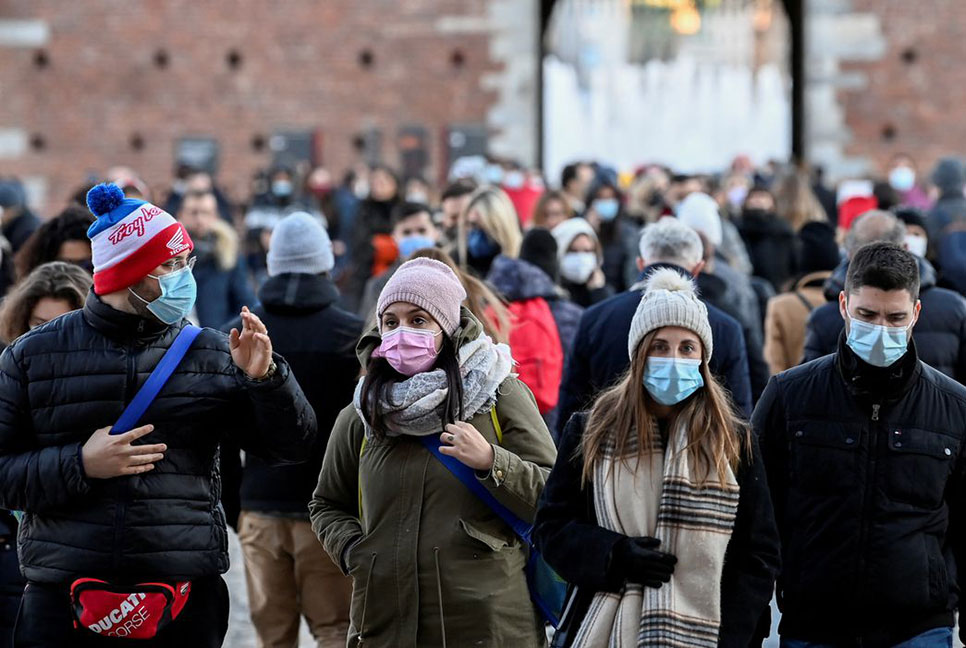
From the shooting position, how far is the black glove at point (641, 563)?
340cm

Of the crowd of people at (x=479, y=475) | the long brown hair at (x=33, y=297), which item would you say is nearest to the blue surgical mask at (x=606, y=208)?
the long brown hair at (x=33, y=297)

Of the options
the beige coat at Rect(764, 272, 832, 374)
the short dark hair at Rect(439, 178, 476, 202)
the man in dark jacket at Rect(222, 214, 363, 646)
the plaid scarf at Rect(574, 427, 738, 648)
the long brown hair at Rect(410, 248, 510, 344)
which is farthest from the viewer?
the short dark hair at Rect(439, 178, 476, 202)

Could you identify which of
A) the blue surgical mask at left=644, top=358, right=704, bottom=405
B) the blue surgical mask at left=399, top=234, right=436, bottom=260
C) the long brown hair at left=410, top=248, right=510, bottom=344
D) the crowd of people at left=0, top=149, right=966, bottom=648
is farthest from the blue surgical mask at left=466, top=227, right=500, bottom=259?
the blue surgical mask at left=644, top=358, right=704, bottom=405

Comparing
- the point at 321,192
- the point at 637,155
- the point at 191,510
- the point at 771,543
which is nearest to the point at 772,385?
the point at 771,543

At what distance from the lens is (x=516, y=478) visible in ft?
12.5

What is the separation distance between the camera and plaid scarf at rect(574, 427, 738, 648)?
134 inches

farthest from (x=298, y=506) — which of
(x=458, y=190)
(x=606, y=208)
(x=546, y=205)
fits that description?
(x=606, y=208)

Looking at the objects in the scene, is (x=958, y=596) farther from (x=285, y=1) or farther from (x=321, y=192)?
(x=285, y=1)

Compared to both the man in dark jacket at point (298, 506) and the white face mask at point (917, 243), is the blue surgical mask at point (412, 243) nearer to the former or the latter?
the man in dark jacket at point (298, 506)

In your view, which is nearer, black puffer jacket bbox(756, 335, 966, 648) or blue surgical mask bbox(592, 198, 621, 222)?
black puffer jacket bbox(756, 335, 966, 648)

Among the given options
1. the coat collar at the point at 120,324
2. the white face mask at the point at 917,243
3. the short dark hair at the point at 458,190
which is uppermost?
the short dark hair at the point at 458,190

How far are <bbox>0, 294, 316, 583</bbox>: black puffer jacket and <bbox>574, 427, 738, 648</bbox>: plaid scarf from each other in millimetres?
789

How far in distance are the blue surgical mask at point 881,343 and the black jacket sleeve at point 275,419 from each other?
4.34 ft

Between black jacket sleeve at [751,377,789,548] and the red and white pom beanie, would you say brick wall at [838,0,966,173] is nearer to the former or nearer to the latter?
black jacket sleeve at [751,377,789,548]
